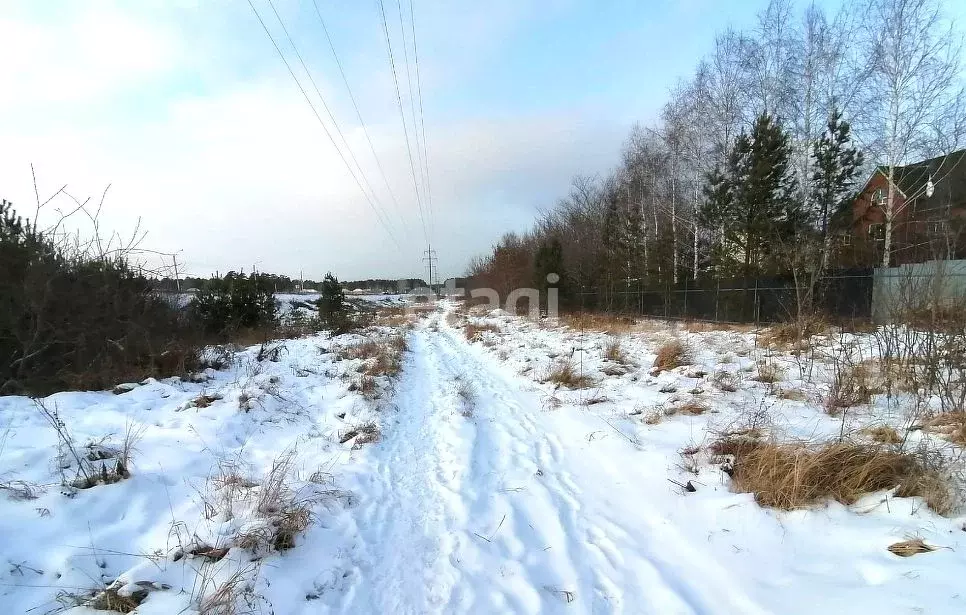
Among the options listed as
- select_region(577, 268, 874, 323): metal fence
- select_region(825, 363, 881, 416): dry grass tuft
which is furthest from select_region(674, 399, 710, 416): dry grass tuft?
select_region(577, 268, 874, 323): metal fence

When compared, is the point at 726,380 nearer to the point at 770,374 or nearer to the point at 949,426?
the point at 770,374

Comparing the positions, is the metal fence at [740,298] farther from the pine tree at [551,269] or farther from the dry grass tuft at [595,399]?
the dry grass tuft at [595,399]

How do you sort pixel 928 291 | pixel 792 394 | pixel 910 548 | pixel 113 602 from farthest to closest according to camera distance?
1. pixel 792 394
2. pixel 928 291
3. pixel 910 548
4. pixel 113 602

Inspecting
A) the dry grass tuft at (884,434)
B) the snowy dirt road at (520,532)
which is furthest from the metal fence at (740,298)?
the snowy dirt road at (520,532)

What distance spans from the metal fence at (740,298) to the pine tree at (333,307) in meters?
13.8

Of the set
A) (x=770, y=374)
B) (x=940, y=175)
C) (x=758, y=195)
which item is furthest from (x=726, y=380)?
(x=940, y=175)

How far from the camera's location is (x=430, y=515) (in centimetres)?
332

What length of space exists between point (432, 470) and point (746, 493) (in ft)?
9.25

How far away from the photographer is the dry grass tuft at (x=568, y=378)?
7.13 m

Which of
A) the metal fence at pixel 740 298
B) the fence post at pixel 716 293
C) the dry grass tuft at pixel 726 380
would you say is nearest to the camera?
the dry grass tuft at pixel 726 380

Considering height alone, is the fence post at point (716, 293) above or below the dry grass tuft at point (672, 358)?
above

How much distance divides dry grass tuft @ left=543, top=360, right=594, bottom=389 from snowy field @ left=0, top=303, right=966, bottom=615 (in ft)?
4.52

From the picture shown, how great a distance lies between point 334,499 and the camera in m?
3.32

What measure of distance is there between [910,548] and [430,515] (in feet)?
10.3
